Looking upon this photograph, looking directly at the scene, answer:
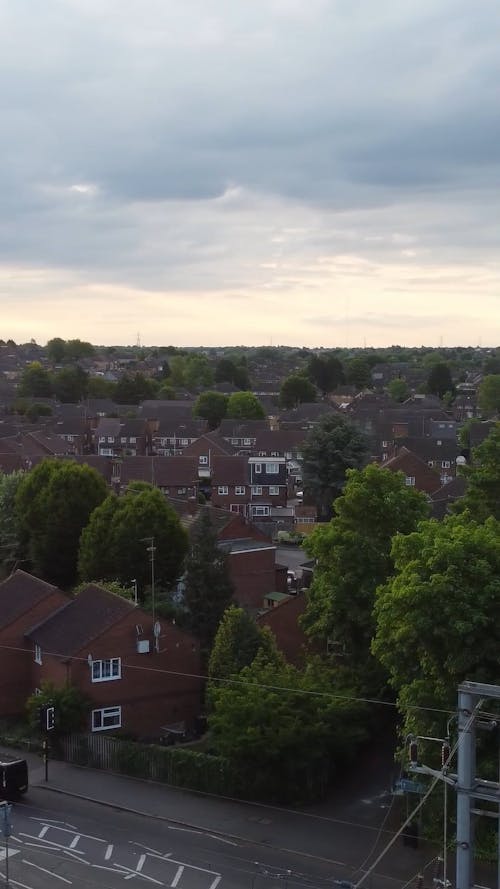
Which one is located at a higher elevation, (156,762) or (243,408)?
(243,408)

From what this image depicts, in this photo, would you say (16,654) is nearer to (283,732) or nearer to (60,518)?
(283,732)

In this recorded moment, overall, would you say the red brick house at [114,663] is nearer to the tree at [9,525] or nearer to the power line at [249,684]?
the power line at [249,684]

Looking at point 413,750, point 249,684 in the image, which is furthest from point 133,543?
point 413,750

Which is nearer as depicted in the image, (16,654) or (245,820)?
(245,820)

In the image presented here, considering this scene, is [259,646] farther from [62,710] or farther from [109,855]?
[109,855]

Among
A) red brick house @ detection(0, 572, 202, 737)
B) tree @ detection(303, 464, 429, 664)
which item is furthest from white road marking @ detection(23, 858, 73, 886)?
tree @ detection(303, 464, 429, 664)

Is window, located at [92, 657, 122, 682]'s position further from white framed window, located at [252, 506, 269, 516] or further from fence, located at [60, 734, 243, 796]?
white framed window, located at [252, 506, 269, 516]

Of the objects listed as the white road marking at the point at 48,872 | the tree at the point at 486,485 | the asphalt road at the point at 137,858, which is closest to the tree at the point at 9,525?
the tree at the point at 486,485
